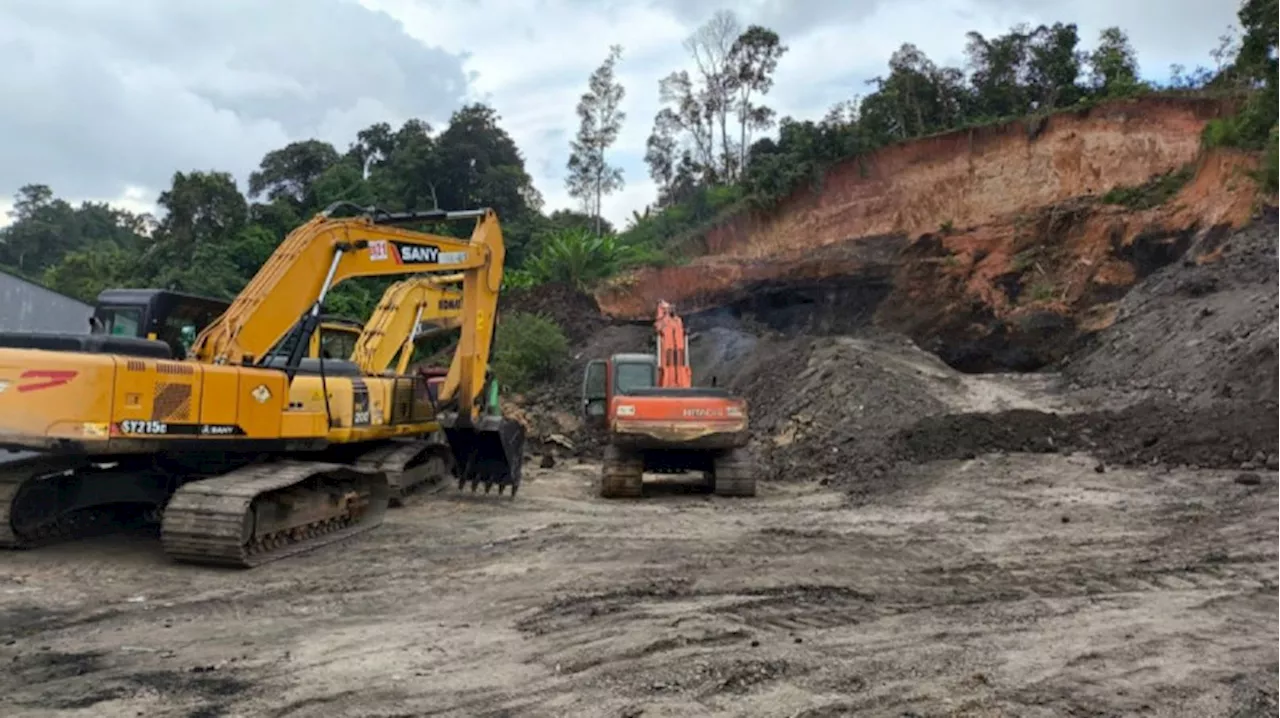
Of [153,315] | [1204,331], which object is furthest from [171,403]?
[1204,331]

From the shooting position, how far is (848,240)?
29.2 m

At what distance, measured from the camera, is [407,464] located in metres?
10.9

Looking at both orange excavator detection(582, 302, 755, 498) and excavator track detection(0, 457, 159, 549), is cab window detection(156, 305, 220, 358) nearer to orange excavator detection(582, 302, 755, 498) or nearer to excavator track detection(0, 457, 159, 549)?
excavator track detection(0, 457, 159, 549)

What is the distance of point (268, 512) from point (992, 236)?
21454 millimetres

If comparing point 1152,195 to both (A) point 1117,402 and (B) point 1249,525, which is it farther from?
(B) point 1249,525

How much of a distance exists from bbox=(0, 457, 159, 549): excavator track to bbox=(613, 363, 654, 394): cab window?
8.18 meters

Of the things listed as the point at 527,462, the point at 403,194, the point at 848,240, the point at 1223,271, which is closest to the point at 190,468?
the point at 527,462

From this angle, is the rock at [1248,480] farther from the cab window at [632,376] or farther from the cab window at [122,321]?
the cab window at [122,321]

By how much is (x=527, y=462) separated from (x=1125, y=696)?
13.5 m

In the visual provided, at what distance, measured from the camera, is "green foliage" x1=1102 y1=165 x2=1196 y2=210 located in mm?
22339

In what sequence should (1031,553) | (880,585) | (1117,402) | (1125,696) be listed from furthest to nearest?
1. (1117,402)
2. (1031,553)
3. (880,585)
4. (1125,696)

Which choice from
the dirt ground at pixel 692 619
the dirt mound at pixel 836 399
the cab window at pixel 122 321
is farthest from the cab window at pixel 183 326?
the dirt mound at pixel 836 399

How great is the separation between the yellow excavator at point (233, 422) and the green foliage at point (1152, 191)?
17.4 m

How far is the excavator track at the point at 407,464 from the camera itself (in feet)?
34.5
